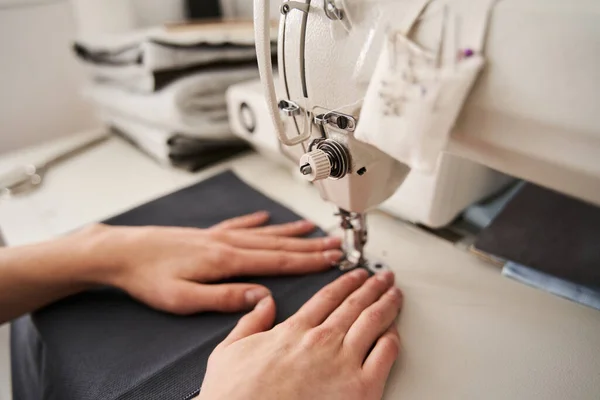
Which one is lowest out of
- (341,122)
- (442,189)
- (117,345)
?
(117,345)

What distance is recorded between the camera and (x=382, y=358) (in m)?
0.41

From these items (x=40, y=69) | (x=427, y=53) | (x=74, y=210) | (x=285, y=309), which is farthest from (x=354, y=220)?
(x=40, y=69)

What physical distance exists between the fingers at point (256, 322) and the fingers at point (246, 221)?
190mm

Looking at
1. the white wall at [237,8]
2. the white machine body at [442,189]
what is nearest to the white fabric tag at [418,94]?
the white machine body at [442,189]

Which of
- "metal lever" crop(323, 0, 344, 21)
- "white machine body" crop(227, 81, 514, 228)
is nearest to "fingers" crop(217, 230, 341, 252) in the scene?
"white machine body" crop(227, 81, 514, 228)

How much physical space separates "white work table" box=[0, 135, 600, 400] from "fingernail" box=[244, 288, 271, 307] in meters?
0.16

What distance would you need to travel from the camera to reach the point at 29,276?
1.72 ft

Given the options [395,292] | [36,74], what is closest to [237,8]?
[36,74]

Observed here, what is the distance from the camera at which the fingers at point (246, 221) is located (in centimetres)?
65

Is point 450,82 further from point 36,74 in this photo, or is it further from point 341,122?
point 36,74

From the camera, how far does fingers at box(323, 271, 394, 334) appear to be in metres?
0.45

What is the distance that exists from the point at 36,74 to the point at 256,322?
118cm

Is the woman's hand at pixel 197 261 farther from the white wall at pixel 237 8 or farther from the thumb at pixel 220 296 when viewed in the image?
the white wall at pixel 237 8

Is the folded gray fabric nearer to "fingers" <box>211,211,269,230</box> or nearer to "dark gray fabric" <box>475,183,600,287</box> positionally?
"fingers" <box>211,211,269,230</box>
